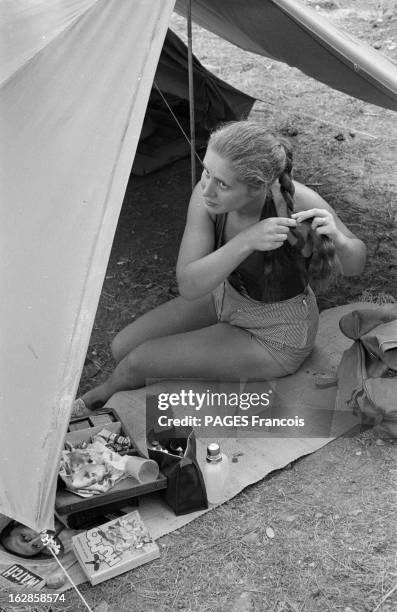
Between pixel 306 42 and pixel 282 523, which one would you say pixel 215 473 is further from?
pixel 306 42

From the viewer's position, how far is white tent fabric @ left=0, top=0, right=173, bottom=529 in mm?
1842

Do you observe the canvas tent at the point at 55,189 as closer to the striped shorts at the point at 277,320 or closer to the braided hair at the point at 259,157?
the braided hair at the point at 259,157

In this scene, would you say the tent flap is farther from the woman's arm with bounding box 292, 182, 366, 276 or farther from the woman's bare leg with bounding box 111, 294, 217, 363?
the woman's bare leg with bounding box 111, 294, 217, 363

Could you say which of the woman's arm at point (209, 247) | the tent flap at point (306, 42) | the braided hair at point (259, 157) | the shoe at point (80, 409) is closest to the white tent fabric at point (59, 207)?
the braided hair at point (259, 157)

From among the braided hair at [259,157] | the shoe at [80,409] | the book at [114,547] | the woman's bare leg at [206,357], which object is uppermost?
the braided hair at [259,157]

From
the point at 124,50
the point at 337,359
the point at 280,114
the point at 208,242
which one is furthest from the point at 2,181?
the point at 280,114

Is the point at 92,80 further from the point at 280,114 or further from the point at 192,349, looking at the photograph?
the point at 280,114

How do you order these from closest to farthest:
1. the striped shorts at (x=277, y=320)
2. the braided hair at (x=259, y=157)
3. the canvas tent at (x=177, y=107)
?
the braided hair at (x=259, y=157)
the striped shorts at (x=277, y=320)
the canvas tent at (x=177, y=107)

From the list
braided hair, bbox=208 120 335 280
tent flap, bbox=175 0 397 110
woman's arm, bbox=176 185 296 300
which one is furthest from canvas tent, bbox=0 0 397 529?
tent flap, bbox=175 0 397 110

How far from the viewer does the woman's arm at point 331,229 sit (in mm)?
2176

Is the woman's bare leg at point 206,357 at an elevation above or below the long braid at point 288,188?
below

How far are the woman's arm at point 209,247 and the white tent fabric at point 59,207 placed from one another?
0.45 metres

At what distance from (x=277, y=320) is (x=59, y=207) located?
85cm

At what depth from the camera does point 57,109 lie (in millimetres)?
2010
